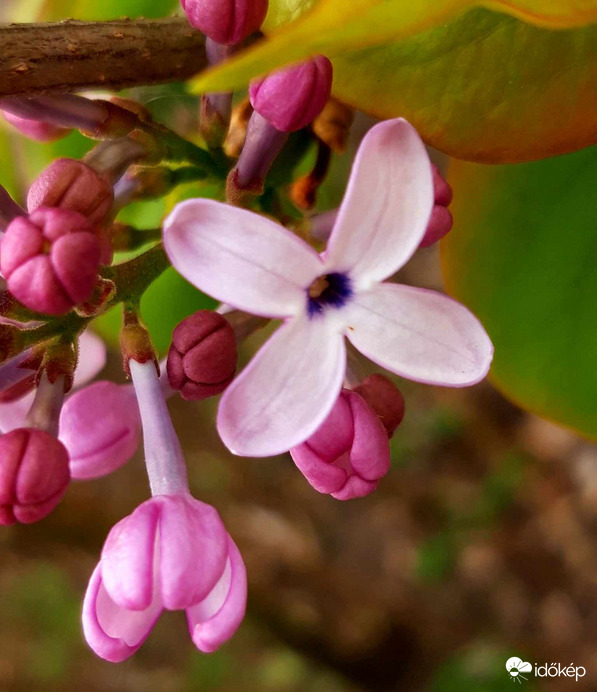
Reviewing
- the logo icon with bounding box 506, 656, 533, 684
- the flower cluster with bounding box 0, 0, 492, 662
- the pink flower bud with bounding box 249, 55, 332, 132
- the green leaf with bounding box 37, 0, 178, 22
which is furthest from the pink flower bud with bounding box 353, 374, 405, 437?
the logo icon with bounding box 506, 656, 533, 684

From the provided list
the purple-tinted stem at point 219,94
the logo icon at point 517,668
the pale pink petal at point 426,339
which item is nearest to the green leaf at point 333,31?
the pale pink petal at point 426,339

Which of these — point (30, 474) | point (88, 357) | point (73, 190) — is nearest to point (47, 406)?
point (30, 474)

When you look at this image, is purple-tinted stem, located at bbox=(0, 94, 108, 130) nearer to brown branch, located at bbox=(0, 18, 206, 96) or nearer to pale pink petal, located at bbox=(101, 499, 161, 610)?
brown branch, located at bbox=(0, 18, 206, 96)

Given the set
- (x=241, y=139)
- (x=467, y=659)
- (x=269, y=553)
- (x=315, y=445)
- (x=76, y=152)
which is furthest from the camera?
(x=269, y=553)

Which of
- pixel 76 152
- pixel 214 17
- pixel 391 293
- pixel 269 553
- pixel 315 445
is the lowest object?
pixel 269 553

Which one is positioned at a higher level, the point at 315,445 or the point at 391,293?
the point at 391,293

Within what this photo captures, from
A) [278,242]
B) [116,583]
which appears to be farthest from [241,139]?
[116,583]

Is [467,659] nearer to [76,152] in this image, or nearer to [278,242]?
[76,152]
